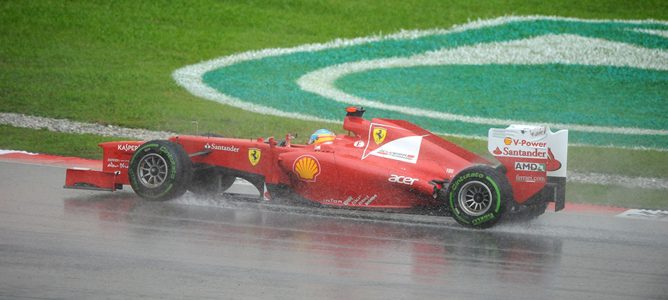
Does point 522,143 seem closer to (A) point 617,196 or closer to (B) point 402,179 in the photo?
(B) point 402,179

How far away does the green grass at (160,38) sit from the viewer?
1967 cm

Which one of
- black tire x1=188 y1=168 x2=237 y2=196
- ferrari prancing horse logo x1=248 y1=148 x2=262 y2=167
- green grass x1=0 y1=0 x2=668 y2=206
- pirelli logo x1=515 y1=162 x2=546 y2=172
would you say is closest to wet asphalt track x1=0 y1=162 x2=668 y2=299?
black tire x1=188 y1=168 x2=237 y2=196

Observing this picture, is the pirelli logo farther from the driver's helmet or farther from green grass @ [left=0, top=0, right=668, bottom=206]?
green grass @ [left=0, top=0, right=668, bottom=206]

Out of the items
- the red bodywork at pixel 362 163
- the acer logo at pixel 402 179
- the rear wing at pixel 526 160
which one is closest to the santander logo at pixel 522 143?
the rear wing at pixel 526 160

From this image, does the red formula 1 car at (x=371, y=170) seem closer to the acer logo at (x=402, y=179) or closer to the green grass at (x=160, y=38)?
the acer logo at (x=402, y=179)

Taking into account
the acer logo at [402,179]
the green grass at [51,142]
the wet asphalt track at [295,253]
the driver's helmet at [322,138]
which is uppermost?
the driver's helmet at [322,138]

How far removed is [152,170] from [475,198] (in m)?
3.72

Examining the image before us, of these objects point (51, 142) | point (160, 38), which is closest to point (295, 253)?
point (51, 142)

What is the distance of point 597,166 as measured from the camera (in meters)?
16.2

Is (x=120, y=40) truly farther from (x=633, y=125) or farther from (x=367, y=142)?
(x=367, y=142)

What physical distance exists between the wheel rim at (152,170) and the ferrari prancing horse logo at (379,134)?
2396 mm

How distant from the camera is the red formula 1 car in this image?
38.1ft

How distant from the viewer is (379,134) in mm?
12289

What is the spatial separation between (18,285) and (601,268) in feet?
16.7
